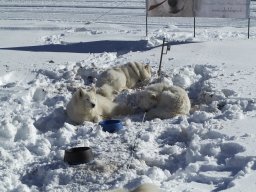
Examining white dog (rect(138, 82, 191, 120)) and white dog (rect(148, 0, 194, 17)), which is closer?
white dog (rect(138, 82, 191, 120))

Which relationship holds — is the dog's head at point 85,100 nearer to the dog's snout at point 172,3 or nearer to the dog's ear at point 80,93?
the dog's ear at point 80,93

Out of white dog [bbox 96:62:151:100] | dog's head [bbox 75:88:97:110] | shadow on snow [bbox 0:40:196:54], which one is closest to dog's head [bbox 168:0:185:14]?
shadow on snow [bbox 0:40:196:54]

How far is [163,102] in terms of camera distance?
9188 mm

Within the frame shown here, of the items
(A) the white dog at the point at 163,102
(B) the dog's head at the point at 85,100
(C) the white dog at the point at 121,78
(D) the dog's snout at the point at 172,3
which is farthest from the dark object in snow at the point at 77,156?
(D) the dog's snout at the point at 172,3

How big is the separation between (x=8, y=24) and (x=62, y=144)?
14.0 metres

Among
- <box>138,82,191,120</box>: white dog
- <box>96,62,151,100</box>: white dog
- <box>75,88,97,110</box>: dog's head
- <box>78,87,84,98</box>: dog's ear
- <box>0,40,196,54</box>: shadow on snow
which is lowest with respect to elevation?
<box>0,40,196,54</box>: shadow on snow

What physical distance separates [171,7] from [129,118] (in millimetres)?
7892

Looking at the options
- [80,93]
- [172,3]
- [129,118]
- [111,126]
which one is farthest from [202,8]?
[111,126]

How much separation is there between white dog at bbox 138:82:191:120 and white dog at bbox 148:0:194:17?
23.5ft

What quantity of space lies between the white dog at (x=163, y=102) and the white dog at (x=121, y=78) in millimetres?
871

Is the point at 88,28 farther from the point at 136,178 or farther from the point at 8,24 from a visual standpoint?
the point at 136,178

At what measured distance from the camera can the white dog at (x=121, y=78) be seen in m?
10.4

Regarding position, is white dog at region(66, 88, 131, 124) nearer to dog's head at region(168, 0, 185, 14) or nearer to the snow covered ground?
the snow covered ground

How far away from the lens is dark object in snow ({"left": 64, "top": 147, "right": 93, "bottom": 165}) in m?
6.67
